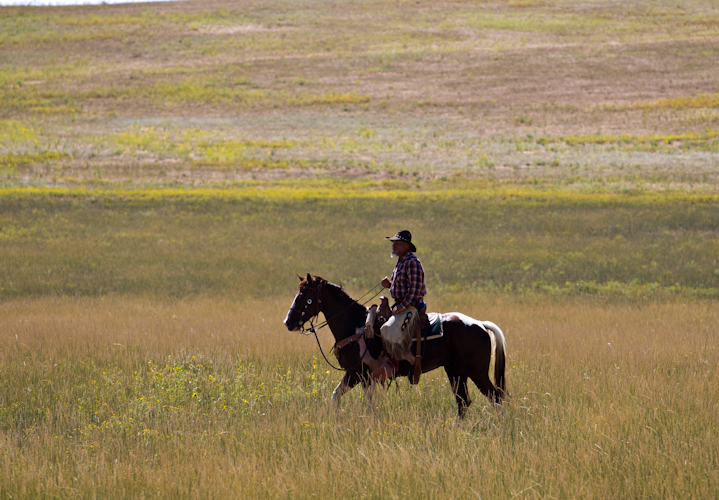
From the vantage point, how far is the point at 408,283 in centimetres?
758

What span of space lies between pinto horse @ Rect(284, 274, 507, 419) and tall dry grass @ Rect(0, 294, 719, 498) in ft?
0.99

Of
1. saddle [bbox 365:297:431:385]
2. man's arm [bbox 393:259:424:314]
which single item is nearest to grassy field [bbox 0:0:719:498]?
saddle [bbox 365:297:431:385]

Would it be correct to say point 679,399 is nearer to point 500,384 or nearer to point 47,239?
point 500,384

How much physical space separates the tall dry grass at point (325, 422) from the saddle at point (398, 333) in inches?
15.7

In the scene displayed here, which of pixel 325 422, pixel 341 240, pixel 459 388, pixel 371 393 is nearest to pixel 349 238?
pixel 341 240

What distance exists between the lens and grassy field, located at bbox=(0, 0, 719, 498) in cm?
622

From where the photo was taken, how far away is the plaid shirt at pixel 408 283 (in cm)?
748

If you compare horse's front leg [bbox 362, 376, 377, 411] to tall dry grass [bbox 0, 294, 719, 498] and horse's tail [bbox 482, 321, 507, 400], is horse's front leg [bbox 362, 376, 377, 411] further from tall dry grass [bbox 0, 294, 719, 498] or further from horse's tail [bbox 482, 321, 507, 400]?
horse's tail [bbox 482, 321, 507, 400]

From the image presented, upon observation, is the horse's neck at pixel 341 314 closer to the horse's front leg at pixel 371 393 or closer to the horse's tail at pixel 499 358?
the horse's front leg at pixel 371 393

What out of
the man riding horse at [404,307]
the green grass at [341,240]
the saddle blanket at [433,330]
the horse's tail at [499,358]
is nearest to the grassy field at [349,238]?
the green grass at [341,240]

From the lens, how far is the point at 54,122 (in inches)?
2232

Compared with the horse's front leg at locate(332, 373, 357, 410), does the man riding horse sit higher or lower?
higher

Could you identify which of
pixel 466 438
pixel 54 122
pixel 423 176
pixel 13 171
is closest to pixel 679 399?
pixel 466 438

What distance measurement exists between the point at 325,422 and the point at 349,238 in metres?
19.8
